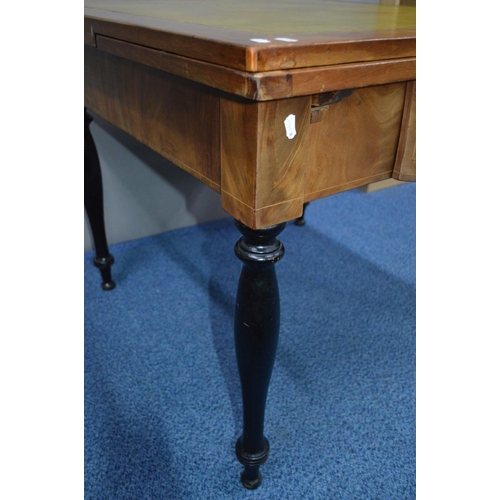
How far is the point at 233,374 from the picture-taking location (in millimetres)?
1078

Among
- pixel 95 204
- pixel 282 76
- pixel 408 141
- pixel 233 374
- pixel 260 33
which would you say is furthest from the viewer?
pixel 95 204

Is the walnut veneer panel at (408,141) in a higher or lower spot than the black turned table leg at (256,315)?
higher

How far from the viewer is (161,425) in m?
0.96

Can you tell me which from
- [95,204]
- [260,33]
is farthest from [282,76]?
[95,204]

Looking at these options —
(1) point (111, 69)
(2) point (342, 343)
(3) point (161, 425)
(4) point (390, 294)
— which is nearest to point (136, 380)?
(3) point (161, 425)

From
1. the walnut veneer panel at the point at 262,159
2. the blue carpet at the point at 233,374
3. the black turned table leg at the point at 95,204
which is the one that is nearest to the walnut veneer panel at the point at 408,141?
the walnut veneer panel at the point at 262,159

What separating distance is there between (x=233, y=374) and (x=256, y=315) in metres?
0.46

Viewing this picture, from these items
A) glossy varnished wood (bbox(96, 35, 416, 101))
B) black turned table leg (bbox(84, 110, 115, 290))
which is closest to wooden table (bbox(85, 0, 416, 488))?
glossy varnished wood (bbox(96, 35, 416, 101))

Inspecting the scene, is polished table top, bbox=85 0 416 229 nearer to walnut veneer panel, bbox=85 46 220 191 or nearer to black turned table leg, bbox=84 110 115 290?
walnut veneer panel, bbox=85 46 220 191

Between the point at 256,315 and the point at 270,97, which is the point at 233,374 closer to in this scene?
the point at 256,315

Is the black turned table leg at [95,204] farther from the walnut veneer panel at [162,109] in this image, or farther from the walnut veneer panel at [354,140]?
the walnut veneer panel at [354,140]

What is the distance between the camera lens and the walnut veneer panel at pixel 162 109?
60cm

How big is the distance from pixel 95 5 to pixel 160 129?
399 mm

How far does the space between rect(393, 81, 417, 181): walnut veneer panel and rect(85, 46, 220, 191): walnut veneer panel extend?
255mm
